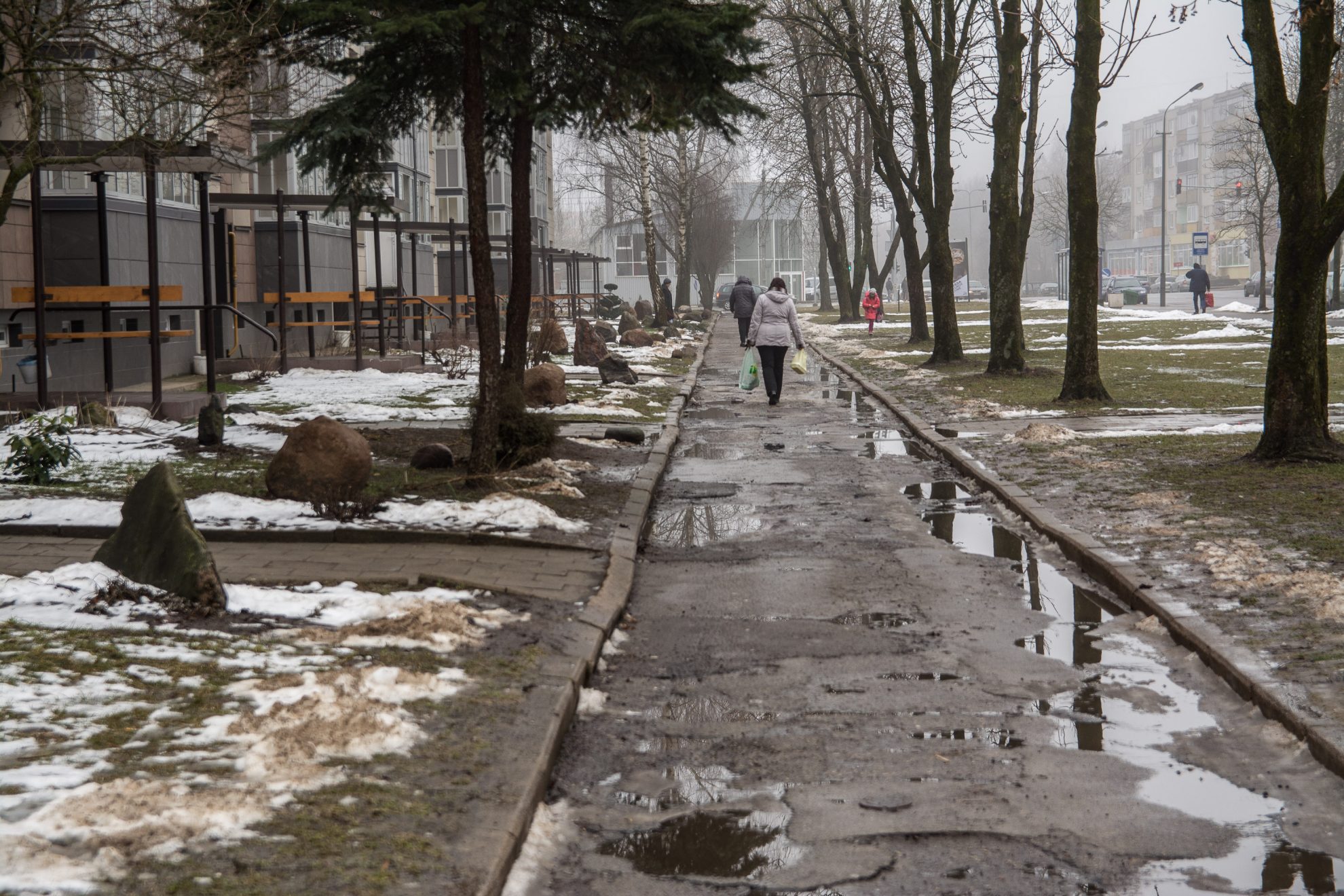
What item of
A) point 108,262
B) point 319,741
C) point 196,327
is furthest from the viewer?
point 196,327

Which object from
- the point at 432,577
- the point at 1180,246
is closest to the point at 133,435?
the point at 432,577

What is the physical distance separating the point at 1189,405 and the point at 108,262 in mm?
14548

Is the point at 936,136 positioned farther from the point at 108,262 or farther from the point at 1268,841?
the point at 1268,841

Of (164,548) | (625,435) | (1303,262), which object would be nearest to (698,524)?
(164,548)

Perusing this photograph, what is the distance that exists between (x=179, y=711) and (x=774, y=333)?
15.6m

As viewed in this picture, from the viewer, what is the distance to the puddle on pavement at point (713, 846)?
171 inches

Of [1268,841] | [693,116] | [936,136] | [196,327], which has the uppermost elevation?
[936,136]

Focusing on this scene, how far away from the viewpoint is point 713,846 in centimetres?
452

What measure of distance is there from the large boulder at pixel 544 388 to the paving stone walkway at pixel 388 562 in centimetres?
927

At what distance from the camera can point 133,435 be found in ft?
46.4

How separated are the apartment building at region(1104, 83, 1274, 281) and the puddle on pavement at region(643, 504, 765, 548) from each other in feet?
330

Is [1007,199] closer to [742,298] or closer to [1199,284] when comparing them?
[742,298]

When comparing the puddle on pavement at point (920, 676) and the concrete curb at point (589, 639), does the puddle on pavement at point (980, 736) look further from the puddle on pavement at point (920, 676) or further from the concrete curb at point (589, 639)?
the concrete curb at point (589, 639)

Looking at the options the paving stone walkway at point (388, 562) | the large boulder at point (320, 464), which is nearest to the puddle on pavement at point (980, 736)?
the paving stone walkway at point (388, 562)
